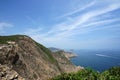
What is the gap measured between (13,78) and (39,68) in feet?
161

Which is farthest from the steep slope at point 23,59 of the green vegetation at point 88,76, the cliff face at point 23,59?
the green vegetation at point 88,76

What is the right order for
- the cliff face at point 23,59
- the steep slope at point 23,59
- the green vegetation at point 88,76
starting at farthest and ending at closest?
1. the steep slope at point 23,59
2. the cliff face at point 23,59
3. the green vegetation at point 88,76

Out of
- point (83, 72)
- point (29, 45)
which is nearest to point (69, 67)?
point (29, 45)

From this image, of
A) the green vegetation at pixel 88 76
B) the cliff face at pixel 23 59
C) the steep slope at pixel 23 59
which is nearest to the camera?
the green vegetation at pixel 88 76

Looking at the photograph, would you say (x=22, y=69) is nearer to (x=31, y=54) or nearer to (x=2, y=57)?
(x=2, y=57)

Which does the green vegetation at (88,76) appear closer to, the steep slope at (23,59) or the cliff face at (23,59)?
the cliff face at (23,59)

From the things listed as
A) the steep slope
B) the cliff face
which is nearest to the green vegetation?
the cliff face

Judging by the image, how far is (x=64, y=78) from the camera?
31.0 meters

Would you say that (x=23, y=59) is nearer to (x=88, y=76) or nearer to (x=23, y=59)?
(x=23, y=59)

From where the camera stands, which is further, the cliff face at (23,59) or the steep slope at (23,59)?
the steep slope at (23,59)

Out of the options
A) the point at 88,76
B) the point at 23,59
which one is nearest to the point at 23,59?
the point at 23,59

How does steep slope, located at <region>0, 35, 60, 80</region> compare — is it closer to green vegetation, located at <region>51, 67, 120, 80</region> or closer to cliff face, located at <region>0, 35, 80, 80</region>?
cliff face, located at <region>0, 35, 80, 80</region>

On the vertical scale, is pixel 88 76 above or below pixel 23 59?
below

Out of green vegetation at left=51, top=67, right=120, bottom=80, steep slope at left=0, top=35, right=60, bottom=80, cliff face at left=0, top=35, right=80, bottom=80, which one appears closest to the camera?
green vegetation at left=51, top=67, right=120, bottom=80
